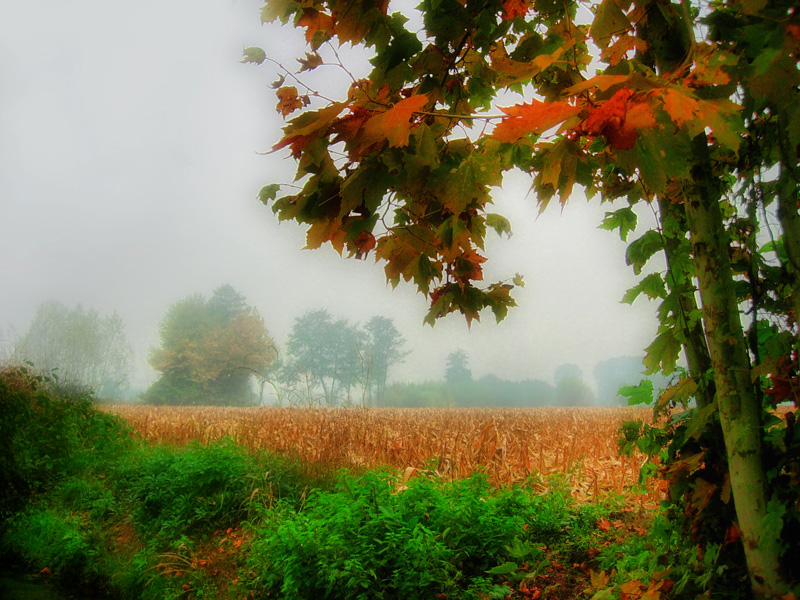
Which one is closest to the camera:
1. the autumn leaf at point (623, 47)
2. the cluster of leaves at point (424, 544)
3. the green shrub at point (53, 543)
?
the autumn leaf at point (623, 47)

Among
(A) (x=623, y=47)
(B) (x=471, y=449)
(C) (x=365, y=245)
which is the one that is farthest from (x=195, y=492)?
(A) (x=623, y=47)

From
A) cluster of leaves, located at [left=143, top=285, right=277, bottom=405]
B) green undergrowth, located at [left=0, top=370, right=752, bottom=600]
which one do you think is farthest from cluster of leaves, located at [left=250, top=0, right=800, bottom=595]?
cluster of leaves, located at [left=143, top=285, right=277, bottom=405]

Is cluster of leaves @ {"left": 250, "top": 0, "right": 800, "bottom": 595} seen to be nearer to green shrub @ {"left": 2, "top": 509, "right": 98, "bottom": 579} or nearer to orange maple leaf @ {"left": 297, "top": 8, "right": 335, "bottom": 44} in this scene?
orange maple leaf @ {"left": 297, "top": 8, "right": 335, "bottom": 44}

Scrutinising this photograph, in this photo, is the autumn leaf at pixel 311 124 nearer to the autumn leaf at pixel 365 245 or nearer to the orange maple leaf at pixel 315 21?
the autumn leaf at pixel 365 245

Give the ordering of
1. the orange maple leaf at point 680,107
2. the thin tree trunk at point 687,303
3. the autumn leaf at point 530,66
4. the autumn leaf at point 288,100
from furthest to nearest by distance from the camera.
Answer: the autumn leaf at point 288,100, the thin tree trunk at point 687,303, the autumn leaf at point 530,66, the orange maple leaf at point 680,107

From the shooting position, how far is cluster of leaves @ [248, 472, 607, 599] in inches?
111

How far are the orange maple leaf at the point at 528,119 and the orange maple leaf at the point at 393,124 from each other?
0.28 metres

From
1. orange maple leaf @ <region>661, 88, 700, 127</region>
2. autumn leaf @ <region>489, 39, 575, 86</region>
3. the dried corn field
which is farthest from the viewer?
the dried corn field

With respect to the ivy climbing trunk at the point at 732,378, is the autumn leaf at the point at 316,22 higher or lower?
higher

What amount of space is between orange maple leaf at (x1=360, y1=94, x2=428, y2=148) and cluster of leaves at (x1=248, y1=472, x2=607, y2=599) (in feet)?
8.27

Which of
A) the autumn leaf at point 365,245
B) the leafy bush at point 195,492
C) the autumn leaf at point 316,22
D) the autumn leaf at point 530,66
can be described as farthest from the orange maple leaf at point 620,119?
the leafy bush at point 195,492

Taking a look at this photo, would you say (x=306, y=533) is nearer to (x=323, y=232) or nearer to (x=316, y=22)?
(x=323, y=232)

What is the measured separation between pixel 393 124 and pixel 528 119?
0.35 metres

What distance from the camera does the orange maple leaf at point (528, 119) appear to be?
31.5 inches
